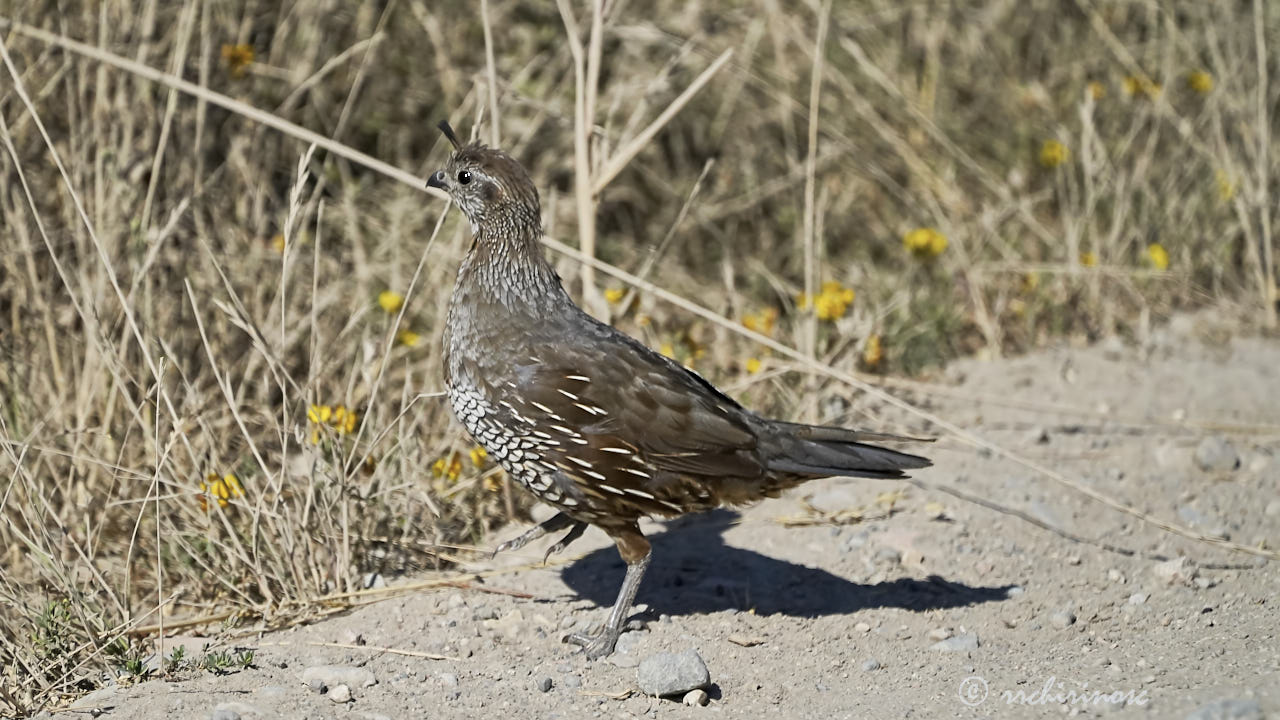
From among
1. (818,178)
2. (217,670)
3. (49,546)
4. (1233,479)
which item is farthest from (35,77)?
(1233,479)

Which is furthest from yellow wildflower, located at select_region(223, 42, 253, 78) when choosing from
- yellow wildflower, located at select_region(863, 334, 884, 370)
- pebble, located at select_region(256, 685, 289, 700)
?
pebble, located at select_region(256, 685, 289, 700)

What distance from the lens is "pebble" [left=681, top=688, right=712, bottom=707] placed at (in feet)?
13.5

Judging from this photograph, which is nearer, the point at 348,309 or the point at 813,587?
the point at 813,587

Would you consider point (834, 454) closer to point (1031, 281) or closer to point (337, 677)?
point (337, 677)

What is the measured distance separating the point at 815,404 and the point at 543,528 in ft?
5.17

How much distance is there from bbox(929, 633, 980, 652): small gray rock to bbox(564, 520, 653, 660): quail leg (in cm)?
100

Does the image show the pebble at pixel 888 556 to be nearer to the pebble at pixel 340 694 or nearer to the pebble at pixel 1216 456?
the pebble at pixel 1216 456

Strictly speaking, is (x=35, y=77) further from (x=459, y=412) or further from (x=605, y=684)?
(x=605, y=684)

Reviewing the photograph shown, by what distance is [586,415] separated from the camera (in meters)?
4.54

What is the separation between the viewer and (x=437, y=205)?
7121mm

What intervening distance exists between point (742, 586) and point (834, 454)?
0.69m

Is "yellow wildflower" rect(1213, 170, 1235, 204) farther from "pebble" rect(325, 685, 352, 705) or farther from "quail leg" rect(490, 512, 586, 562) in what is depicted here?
"pebble" rect(325, 685, 352, 705)
